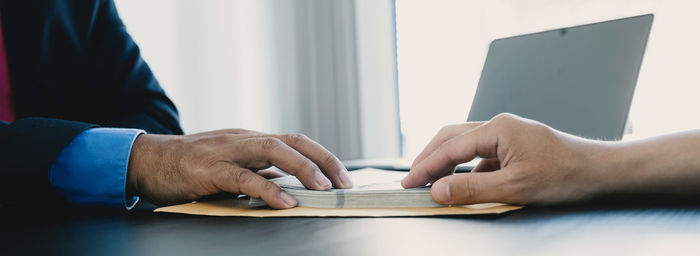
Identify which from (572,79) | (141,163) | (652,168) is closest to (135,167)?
(141,163)

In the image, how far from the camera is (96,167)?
2.29ft

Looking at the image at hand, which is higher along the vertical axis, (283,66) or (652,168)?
(652,168)

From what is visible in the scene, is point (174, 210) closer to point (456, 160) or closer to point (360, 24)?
point (456, 160)

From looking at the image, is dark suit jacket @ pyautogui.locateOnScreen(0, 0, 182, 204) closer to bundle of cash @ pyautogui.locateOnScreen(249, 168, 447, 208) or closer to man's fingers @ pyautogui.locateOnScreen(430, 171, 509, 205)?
bundle of cash @ pyautogui.locateOnScreen(249, 168, 447, 208)

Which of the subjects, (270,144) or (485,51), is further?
(485,51)

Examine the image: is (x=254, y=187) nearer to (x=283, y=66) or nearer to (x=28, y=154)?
(x=28, y=154)

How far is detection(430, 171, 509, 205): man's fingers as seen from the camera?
525 millimetres

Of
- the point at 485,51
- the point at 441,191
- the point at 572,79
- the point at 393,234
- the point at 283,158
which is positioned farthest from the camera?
the point at 485,51

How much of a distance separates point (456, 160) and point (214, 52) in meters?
2.46

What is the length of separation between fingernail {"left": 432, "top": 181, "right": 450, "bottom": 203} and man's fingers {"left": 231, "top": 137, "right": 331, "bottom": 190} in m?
0.13

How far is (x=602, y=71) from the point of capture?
1195mm

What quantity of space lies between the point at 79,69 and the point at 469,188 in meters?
1.13

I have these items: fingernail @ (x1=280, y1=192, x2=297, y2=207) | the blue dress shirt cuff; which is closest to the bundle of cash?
fingernail @ (x1=280, y1=192, x2=297, y2=207)

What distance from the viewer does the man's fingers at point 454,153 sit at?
562 millimetres
